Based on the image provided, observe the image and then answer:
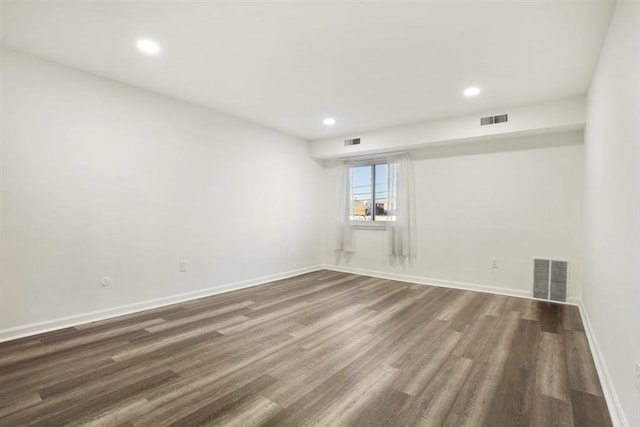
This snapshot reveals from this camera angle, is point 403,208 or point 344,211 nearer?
point 403,208

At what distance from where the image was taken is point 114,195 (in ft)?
10.7

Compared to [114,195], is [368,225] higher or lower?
lower

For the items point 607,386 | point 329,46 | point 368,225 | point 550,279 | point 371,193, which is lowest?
point 607,386

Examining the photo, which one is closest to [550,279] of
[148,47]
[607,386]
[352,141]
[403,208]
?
[403,208]

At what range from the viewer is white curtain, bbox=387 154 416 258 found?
200 inches

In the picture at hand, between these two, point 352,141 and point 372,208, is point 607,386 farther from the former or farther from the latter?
point 352,141

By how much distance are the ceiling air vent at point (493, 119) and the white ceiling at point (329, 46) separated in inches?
8.1

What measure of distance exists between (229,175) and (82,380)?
2.93 m

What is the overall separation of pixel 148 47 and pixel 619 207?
3601mm

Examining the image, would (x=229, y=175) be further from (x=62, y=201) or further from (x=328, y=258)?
(x=328, y=258)

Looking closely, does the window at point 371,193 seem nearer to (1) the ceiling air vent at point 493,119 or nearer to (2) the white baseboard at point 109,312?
(1) the ceiling air vent at point 493,119

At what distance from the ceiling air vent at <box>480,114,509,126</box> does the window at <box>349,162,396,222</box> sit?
62.6 inches

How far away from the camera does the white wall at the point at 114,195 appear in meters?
2.69

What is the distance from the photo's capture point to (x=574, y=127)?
3678mm
